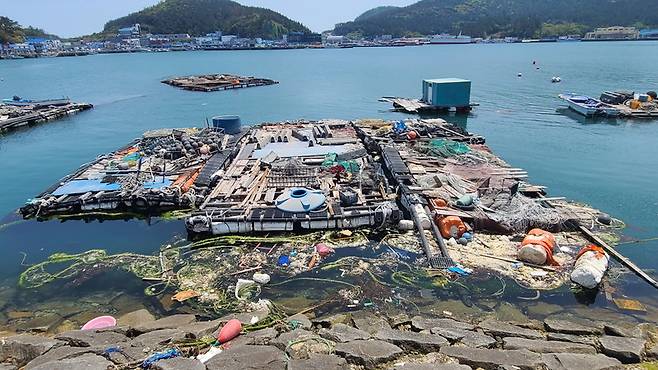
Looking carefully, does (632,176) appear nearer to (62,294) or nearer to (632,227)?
(632,227)

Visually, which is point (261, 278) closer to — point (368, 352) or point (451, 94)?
point (368, 352)

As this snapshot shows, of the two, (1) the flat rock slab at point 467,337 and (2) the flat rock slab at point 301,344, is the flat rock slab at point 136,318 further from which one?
(1) the flat rock slab at point 467,337

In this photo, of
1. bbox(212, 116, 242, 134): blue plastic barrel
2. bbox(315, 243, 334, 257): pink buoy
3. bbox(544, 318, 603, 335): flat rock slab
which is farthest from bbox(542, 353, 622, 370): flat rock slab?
bbox(212, 116, 242, 134): blue plastic barrel

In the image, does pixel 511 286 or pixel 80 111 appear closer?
pixel 511 286

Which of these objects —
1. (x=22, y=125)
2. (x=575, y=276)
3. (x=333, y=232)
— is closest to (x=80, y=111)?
(x=22, y=125)

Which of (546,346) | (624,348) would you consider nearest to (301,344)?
(546,346)

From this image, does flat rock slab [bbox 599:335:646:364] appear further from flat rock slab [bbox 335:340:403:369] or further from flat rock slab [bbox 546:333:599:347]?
flat rock slab [bbox 335:340:403:369]
